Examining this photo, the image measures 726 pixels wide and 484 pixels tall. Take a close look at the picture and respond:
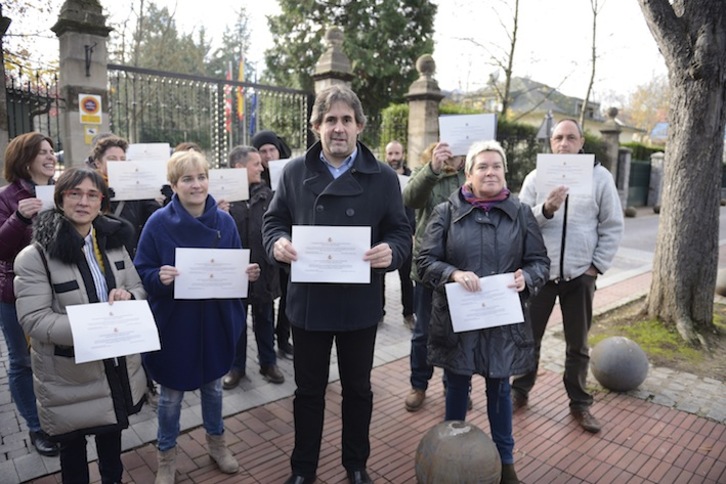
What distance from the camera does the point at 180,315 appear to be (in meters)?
3.11

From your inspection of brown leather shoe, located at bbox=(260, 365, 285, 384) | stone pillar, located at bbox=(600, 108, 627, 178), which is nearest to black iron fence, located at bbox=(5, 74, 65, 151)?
brown leather shoe, located at bbox=(260, 365, 285, 384)

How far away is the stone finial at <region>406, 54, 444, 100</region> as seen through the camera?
11.2 meters

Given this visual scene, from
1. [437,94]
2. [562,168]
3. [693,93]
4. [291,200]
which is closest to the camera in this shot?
[291,200]

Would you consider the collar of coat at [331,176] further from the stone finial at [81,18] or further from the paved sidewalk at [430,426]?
the stone finial at [81,18]

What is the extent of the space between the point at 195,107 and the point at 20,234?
7.47m

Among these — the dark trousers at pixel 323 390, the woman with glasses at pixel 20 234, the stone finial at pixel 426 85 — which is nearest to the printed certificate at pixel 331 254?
the dark trousers at pixel 323 390

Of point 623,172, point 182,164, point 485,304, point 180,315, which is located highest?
point 623,172

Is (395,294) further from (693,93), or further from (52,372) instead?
(52,372)

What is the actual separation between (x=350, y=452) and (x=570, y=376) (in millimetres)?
1982

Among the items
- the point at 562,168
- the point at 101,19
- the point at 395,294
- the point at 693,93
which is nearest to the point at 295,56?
the point at 101,19

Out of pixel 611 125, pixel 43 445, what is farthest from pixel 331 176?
pixel 611 125

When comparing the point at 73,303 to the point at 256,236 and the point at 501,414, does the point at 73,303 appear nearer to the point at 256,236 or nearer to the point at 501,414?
the point at 256,236

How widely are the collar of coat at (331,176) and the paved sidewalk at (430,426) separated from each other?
6.13 ft

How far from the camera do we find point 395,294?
312 inches
